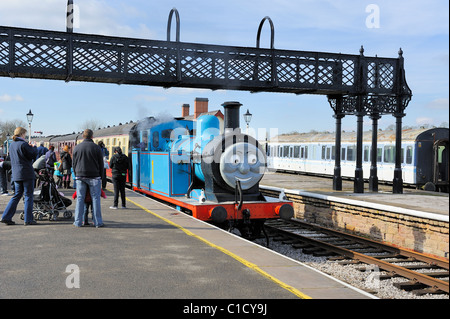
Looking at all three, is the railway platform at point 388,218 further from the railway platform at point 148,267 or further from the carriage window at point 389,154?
the carriage window at point 389,154

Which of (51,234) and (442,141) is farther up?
(442,141)

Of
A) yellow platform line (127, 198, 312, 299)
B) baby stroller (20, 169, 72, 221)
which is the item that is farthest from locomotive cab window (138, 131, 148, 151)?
yellow platform line (127, 198, 312, 299)

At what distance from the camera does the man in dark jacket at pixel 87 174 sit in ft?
26.1

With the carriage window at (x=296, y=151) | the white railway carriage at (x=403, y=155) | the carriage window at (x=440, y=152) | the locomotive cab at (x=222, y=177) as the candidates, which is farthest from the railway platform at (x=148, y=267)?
the carriage window at (x=296, y=151)

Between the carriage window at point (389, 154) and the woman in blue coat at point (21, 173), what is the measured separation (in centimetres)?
1676

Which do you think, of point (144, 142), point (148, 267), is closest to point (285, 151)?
point (144, 142)

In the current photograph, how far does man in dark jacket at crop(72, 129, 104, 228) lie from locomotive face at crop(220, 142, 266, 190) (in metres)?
2.48

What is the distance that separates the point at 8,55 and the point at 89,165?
18.6 feet

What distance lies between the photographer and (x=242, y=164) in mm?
9227

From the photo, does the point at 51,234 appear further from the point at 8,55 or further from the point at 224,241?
the point at 8,55

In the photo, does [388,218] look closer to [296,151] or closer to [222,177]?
[222,177]

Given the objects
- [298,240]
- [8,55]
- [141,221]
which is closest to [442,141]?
[298,240]

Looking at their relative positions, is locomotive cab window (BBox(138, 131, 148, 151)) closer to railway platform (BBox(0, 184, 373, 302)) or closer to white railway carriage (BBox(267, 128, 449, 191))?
white railway carriage (BBox(267, 128, 449, 191))

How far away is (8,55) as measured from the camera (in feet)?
38.3
